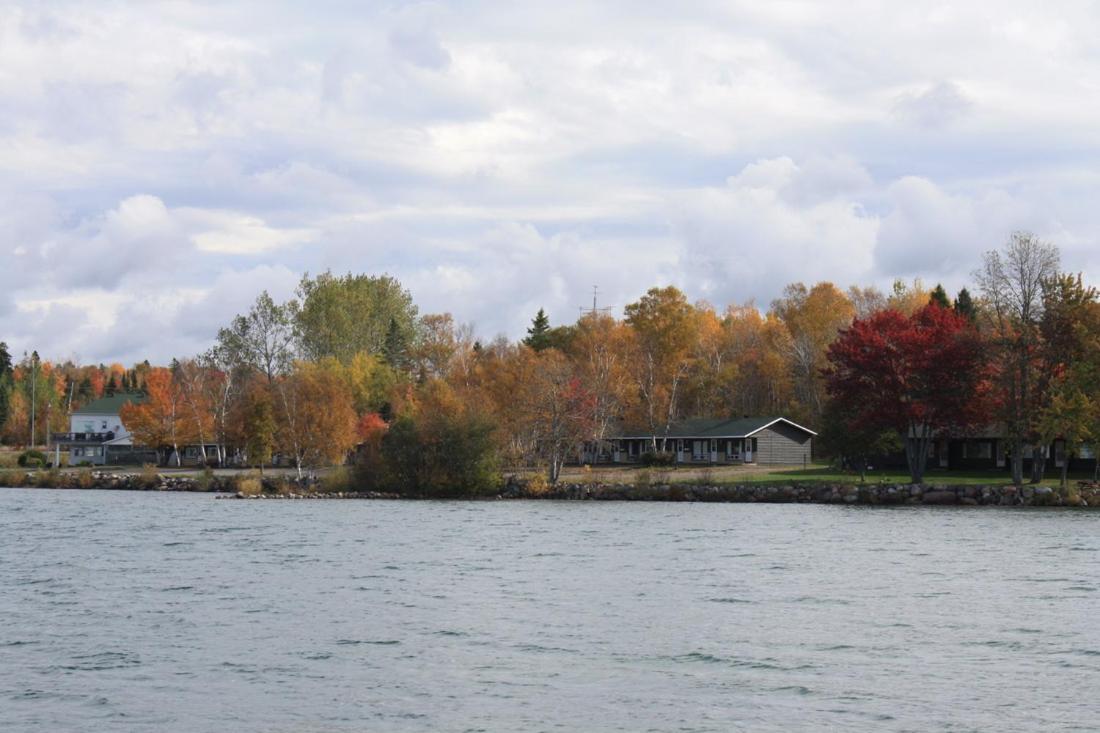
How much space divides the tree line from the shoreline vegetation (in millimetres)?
1860

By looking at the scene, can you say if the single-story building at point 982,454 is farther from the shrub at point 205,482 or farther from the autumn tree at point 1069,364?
the shrub at point 205,482

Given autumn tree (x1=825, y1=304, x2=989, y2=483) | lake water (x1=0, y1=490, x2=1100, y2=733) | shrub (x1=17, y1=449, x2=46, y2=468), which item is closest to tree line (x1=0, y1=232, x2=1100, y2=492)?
autumn tree (x1=825, y1=304, x2=989, y2=483)

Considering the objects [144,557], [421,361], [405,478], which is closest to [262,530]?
[144,557]

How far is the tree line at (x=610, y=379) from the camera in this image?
6462cm

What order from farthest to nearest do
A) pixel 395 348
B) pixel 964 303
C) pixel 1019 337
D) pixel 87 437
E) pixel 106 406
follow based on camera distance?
pixel 106 406
pixel 87 437
pixel 395 348
pixel 964 303
pixel 1019 337

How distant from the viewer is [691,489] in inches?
2719

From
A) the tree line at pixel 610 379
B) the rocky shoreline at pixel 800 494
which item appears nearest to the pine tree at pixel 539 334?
the tree line at pixel 610 379

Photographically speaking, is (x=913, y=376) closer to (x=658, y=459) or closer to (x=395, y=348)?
(x=658, y=459)

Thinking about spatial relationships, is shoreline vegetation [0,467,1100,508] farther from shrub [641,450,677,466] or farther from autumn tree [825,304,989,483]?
shrub [641,450,677,466]

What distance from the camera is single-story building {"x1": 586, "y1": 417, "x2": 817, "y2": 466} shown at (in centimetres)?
9044

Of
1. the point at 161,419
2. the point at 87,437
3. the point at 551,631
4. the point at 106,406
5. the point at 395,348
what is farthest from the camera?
the point at 106,406

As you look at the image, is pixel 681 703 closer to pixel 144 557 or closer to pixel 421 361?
pixel 144 557

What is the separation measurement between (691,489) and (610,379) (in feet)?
78.9

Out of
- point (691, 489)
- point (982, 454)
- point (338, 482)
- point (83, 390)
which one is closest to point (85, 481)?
point (338, 482)
